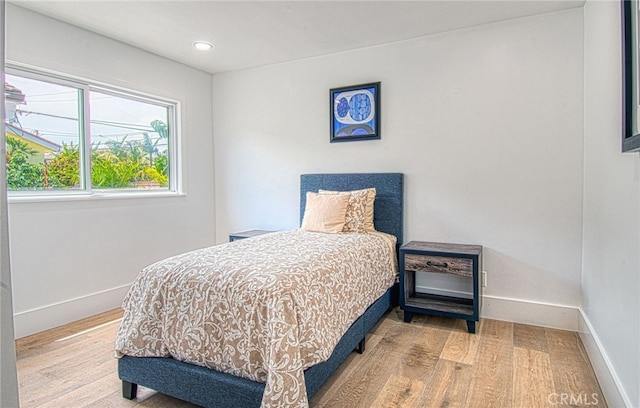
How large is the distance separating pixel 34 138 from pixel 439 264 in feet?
10.7

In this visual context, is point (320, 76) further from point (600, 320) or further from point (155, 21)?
point (600, 320)

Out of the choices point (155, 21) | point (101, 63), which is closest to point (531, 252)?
point (155, 21)

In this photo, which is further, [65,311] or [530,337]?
[65,311]

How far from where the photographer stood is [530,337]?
263 cm

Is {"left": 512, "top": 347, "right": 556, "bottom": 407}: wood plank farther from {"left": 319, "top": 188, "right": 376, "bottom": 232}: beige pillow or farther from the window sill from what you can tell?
the window sill

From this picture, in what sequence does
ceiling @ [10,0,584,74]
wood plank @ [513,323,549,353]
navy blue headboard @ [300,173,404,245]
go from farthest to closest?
navy blue headboard @ [300,173,404,245] → ceiling @ [10,0,584,74] → wood plank @ [513,323,549,353]

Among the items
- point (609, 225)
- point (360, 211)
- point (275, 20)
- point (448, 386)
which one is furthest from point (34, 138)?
point (609, 225)

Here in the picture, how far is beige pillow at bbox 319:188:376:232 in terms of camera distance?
3.14 metres

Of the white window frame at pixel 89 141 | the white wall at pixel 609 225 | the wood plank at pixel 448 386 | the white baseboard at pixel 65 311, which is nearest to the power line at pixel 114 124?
the white window frame at pixel 89 141

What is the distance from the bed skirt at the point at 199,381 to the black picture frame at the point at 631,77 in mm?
1639

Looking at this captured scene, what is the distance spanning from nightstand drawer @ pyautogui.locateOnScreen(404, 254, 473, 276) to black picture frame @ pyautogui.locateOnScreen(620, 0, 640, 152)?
1403 mm

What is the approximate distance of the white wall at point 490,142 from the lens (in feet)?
9.03

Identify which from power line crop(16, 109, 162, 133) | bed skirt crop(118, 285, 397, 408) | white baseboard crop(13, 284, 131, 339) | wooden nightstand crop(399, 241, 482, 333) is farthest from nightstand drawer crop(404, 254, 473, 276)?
power line crop(16, 109, 162, 133)

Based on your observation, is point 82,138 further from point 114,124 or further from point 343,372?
point 343,372
